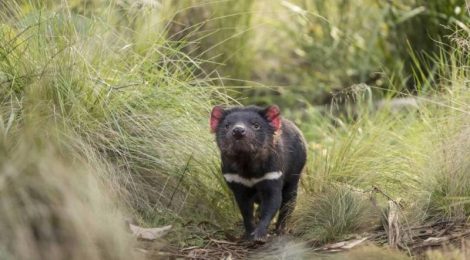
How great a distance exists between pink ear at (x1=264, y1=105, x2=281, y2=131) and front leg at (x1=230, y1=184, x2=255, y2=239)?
0.38 m

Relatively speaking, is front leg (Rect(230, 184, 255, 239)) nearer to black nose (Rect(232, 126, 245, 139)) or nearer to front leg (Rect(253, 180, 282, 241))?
front leg (Rect(253, 180, 282, 241))

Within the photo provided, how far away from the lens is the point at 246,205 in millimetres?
5117

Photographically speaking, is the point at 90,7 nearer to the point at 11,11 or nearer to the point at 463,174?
the point at 11,11

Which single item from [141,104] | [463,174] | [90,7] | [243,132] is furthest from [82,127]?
[463,174]

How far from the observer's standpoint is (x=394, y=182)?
17.9 feet

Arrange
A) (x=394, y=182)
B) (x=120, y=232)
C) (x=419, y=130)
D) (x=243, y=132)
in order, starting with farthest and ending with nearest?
(x=419, y=130), (x=394, y=182), (x=243, y=132), (x=120, y=232)

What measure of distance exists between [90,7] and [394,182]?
2359 millimetres

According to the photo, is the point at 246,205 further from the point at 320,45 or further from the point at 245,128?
the point at 320,45

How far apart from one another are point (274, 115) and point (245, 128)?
0.25m

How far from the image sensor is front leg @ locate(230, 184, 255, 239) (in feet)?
16.7

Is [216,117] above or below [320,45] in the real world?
above

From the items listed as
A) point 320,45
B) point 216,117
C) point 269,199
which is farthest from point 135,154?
point 320,45

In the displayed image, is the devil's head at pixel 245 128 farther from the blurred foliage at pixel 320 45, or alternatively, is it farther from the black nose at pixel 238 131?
the blurred foliage at pixel 320 45

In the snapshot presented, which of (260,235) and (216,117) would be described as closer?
(260,235)
